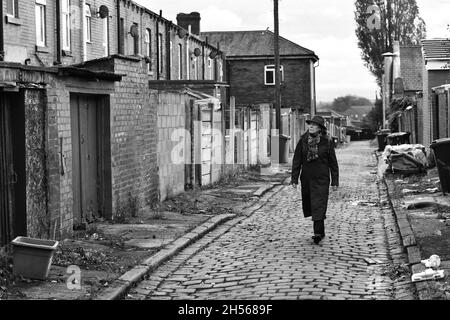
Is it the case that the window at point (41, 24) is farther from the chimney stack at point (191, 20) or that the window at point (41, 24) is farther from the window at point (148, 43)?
the chimney stack at point (191, 20)

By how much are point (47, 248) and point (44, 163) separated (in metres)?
2.29

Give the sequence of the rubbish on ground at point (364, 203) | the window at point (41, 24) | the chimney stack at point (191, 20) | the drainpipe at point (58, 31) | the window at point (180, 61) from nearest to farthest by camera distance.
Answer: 1. the rubbish on ground at point (364, 203)
2. the window at point (41, 24)
3. the drainpipe at point (58, 31)
4. the window at point (180, 61)
5. the chimney stack at point (191, 20)

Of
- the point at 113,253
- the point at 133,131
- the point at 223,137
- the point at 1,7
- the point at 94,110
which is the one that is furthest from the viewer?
the point at 223,137

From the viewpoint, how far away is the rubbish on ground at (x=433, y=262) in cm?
855

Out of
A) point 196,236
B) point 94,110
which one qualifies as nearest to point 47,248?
point 196,236

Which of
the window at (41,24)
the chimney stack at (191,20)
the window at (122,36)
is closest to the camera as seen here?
the window at (41,24)

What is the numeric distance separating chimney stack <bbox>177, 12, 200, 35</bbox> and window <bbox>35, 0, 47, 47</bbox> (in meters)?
26.5

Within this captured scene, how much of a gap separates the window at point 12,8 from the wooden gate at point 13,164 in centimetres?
1129

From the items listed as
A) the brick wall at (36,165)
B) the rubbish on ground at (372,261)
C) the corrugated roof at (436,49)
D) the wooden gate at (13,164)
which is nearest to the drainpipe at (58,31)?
the corrugated roof at (436,49)

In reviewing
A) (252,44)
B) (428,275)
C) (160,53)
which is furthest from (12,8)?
(252,44)

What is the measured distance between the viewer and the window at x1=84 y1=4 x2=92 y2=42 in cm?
2559

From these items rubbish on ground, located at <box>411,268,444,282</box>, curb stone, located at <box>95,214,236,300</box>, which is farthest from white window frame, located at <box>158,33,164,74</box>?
rubbish on ground, located at <box>411,268,444,282</box>

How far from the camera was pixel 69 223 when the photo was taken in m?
11.1
